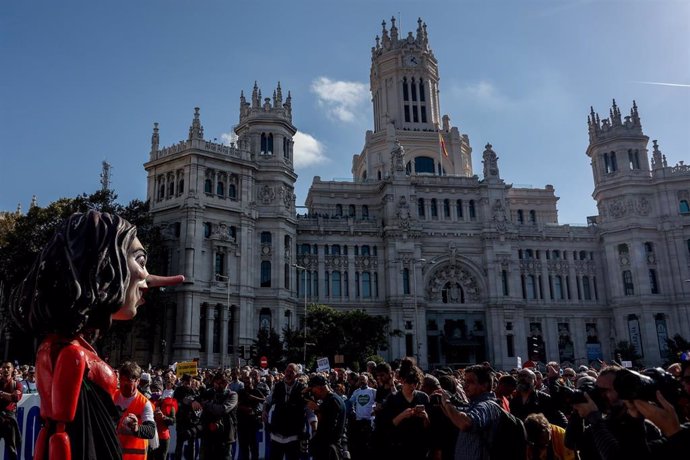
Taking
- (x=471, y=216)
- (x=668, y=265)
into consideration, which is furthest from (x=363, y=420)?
(x=668, y=265)

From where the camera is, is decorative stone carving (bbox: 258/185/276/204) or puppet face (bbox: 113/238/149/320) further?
decorative stone carving (bbox: 258/185/276/204)

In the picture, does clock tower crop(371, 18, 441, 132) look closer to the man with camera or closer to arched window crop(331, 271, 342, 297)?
arched window crop(331, 271, 342, 297)

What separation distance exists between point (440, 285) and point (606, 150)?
22.9 meters

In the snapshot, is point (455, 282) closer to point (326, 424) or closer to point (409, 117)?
point (409, 117)

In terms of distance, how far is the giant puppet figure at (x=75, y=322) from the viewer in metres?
3.73

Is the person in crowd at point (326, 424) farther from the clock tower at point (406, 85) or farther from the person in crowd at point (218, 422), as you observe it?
the clock tower at point (406, 85)

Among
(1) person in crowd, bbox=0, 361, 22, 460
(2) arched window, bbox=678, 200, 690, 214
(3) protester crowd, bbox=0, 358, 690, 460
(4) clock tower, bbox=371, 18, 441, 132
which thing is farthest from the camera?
(4) clock tower, bbox=371, 18, 441, 132

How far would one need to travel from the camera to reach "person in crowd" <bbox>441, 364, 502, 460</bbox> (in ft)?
19.3

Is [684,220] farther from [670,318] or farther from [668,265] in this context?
[670,318]

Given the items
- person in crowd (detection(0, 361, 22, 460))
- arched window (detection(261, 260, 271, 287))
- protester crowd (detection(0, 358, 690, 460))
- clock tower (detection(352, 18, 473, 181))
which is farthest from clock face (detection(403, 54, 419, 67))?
person in crowd (detection(0, 361, 22, 460))

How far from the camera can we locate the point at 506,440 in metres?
6.15

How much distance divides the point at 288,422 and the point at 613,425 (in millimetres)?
6627

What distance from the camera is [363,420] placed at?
39.2ft

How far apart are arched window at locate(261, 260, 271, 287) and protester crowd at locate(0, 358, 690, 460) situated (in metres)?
36.5
